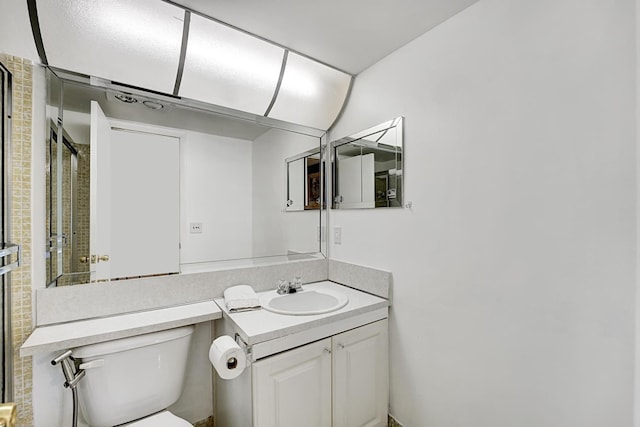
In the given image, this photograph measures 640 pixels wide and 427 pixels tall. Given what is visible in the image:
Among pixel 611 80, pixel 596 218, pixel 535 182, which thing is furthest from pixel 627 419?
pixel 611 80

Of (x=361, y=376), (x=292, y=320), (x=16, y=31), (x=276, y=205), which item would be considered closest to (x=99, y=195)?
(x=16, y=31)

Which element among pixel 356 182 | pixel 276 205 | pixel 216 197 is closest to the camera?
pixel 216 197

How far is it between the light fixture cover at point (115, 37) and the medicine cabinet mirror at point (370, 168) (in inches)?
41.6

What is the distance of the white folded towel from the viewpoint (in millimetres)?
1346

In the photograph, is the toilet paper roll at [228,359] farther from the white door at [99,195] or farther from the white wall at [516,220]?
the white wall at [516,220]

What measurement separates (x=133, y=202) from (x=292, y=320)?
0.98 metres

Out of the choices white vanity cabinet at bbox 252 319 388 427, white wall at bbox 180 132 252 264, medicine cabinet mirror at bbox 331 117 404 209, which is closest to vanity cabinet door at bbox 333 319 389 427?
white vanity cabinet at bbox 252 319 388 427

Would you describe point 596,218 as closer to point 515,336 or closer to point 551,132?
point 551,132

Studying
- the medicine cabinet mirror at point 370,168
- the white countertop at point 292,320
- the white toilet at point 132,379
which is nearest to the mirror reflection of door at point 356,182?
the medicine cabinet mirror at point 370,168

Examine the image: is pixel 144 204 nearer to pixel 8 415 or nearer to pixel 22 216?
pixel 22 216

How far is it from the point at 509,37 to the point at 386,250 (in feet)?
3.57

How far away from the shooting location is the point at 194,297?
4.86 feet

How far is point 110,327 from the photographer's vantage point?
45.9 inches

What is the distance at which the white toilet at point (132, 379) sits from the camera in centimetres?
111
